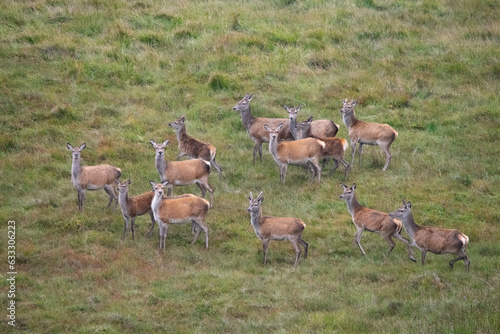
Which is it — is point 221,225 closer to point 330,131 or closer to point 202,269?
point 202,269

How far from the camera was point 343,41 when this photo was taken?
76.3ft

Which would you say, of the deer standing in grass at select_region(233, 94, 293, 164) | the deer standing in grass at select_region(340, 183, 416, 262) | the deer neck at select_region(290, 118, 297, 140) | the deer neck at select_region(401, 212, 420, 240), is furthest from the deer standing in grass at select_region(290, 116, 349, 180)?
the deer neck at select_region(401, 212, 420, 240)

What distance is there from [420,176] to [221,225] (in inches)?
191

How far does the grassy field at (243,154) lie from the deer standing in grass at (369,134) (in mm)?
409

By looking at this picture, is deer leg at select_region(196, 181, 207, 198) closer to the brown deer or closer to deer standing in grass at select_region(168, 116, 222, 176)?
deer standing in grass at select_region(168, 116, 222, 176)

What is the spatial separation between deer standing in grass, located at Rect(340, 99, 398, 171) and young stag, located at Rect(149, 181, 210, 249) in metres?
4.80

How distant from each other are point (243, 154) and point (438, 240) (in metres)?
6.10

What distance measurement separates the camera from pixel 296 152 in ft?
55.5

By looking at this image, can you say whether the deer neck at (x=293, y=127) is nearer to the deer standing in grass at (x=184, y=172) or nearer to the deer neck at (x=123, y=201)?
the deer standing in grass at (x=184, y=172)

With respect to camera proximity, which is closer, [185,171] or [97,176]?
[97,176]

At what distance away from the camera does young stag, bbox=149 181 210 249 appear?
1406 centimetres

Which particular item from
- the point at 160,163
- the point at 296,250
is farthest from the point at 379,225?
the point at 160,163

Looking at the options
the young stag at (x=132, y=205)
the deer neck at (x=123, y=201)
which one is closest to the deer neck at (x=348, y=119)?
the young stag at (x=132, y=205)

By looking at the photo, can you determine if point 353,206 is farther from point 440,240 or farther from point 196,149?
point 196,149
